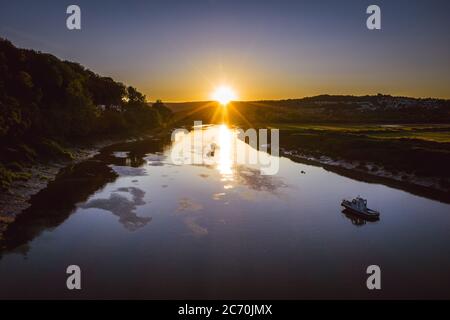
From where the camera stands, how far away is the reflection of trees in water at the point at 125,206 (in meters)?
34.9

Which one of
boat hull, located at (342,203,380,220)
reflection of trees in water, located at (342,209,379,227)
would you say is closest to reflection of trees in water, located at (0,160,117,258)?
reflection of trees in water, located at (342,209,379,227)

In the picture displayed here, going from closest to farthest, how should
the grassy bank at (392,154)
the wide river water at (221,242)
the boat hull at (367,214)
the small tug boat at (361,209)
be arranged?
1. the wide river water at (221,242)
2. the boat hull at (367,214)
3. the small tug boat at (361,209)
4. the grassy bank at (392,154)

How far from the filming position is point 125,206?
40.7 metres

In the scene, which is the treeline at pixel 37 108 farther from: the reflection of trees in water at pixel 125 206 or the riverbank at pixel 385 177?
the riverbank at pixel 385 177

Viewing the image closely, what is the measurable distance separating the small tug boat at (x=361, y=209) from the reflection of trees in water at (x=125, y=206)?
19.7m

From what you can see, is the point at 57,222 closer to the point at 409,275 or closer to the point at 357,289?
the point at 357,289

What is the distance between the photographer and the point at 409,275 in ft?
81.8

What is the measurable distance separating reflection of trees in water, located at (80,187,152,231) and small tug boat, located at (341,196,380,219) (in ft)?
64.8

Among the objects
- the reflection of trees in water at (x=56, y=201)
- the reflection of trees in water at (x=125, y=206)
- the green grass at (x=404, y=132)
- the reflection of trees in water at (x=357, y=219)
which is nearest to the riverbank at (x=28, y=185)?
the reflection of trees in water at (x=56, y=201)

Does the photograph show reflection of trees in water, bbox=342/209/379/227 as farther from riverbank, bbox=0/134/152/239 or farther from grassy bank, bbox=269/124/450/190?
riverbank, bbox=0/134/152/239


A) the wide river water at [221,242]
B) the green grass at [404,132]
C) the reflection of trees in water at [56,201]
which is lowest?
the wide river water at [221,242]

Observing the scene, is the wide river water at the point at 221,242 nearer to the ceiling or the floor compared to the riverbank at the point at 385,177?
nearer to the floor

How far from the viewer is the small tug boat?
3734 centimetres

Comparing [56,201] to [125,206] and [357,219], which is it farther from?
[357,219]
